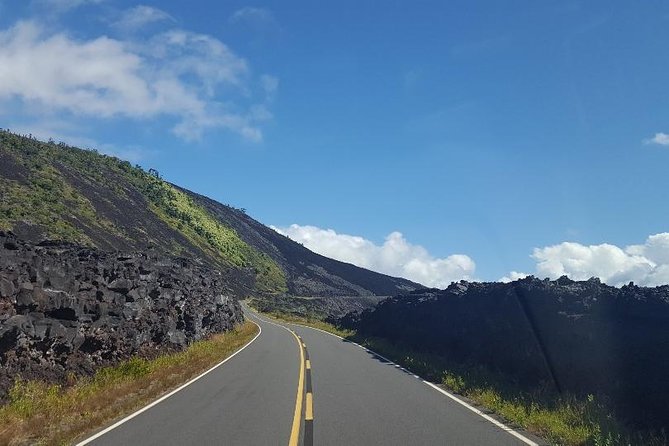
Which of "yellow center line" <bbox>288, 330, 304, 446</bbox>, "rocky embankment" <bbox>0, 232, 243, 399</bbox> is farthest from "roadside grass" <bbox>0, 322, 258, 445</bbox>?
"yellow center line" <bbox>288, 330, 304, 446</bbox>

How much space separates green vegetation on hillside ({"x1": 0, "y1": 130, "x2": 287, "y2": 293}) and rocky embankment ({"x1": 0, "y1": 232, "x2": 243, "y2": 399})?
113 feet

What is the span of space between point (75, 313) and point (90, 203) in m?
76.5

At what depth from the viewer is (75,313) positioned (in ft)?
47.2

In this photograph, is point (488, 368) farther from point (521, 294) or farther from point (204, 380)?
point (204, 380)

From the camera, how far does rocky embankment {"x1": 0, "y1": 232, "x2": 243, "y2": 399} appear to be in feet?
40.2

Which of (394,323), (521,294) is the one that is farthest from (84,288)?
(394,323)

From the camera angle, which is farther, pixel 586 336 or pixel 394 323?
pixel 394 323

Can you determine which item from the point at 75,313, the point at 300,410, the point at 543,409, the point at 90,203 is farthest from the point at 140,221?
the point at 543,409

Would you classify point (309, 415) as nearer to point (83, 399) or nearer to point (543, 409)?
point (543, 409)

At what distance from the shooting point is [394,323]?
109 ft

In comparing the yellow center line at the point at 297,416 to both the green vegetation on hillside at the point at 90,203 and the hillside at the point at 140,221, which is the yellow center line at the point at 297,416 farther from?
the green vegetation on hillside at the point at 90,203

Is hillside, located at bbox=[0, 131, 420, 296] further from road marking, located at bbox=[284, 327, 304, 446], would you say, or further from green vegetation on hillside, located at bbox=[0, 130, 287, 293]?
road marking, located at bbox=[284, 327, 304, 446]

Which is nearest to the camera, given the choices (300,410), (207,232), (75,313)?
Result: (300,410)

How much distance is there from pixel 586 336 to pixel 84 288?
46.9 ft
